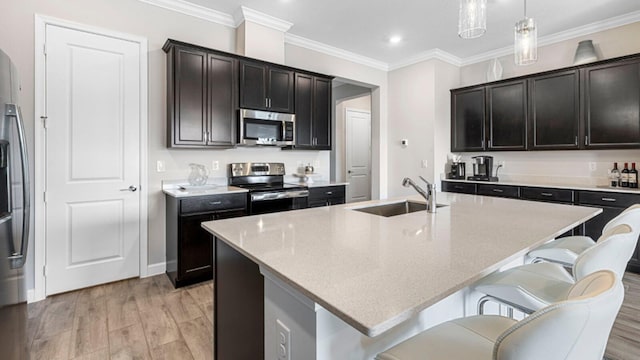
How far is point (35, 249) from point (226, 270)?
7.25 feet

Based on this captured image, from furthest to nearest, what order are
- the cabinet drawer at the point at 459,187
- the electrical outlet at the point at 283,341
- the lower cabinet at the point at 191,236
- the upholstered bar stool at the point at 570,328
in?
the cabinet drawer at the point at 459,187 < the lower cabinet at the point at 191,236 < the electrical outlet at the point at 283,341 < the upholstered bar stool at the point at 570,328

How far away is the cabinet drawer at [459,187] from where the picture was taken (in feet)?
14.7

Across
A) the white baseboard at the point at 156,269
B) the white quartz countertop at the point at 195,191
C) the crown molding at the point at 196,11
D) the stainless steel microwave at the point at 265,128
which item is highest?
the crown molding at the point at 196,11

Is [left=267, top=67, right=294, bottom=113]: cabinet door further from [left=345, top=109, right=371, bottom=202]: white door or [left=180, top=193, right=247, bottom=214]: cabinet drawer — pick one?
[left=345, top=109, right=371, bottom=202]: white door

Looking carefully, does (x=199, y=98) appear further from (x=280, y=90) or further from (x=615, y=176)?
(x=615, y=176)

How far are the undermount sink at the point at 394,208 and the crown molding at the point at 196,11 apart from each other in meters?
2.76

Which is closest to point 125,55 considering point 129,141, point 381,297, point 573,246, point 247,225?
point 129,141

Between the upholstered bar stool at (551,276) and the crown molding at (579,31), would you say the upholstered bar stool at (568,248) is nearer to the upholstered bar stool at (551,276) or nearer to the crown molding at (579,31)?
the upholstered bar stool at (551,276)

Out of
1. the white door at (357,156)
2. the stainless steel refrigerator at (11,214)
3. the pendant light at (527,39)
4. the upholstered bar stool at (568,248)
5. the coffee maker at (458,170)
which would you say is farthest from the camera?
the white door at (357,156)

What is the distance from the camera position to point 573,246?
198 centimetres

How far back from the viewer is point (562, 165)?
4148mm

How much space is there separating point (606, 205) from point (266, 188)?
3.64 meters

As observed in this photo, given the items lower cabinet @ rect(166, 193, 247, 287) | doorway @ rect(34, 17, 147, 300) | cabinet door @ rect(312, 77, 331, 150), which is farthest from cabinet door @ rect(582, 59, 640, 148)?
doorway @ rect(34, 17, 147, 300)

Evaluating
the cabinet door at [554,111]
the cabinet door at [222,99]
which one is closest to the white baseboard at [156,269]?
the cabinet door at [222,99]
